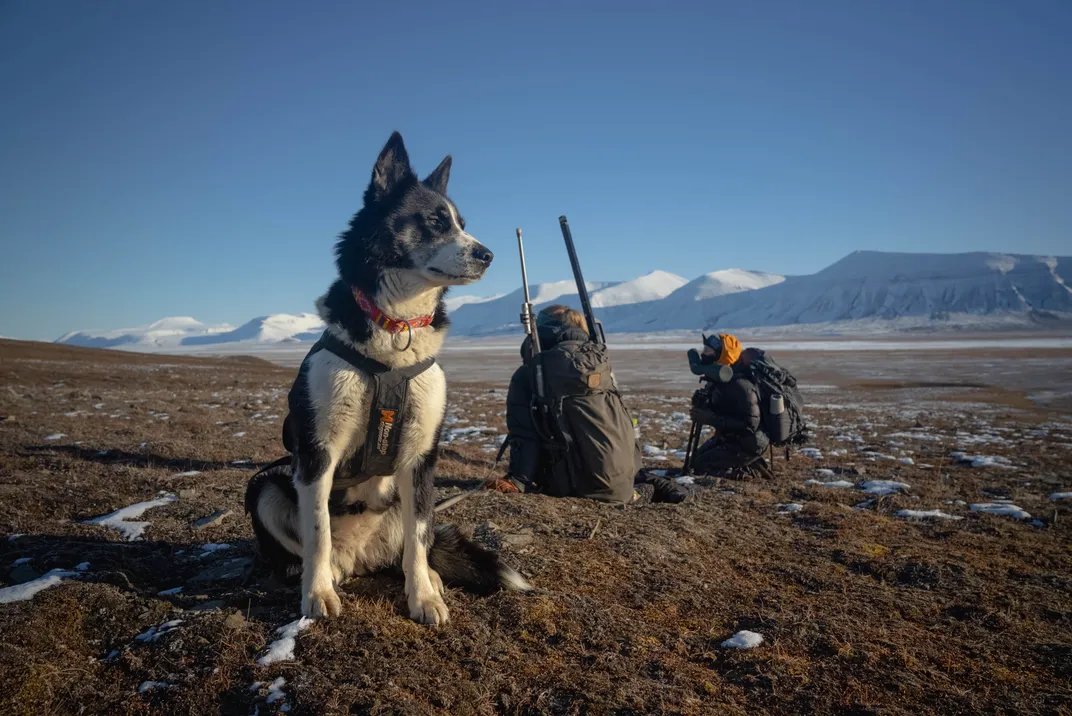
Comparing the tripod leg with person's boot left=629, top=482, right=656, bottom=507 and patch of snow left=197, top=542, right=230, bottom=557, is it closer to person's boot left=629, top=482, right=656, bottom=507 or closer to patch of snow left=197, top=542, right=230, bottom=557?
person's boot left=629, top=482, right=656, bottom=507

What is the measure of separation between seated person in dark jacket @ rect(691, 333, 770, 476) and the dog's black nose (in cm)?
526

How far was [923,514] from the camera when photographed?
6430 mm

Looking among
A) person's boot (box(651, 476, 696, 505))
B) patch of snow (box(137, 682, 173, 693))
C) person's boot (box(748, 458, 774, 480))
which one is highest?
patch of snow (box(137, 682, 173, 693))

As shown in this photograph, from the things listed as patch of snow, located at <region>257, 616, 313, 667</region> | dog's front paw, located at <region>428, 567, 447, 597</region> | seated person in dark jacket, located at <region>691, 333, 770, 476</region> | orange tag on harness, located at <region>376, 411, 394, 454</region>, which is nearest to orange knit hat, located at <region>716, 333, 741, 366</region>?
seated person in dark jacket, located at <region>691, 333, 770, 476</region>

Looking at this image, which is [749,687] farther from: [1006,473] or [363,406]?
[1006,473]

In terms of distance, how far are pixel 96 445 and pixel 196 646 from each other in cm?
758

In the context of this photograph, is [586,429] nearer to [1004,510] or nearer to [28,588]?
[28,588]

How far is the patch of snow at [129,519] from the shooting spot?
15.8 ft

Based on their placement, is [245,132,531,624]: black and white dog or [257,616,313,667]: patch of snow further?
[245,132,531,624]: black and white dog

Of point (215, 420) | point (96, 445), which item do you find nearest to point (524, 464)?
point (96, 445)

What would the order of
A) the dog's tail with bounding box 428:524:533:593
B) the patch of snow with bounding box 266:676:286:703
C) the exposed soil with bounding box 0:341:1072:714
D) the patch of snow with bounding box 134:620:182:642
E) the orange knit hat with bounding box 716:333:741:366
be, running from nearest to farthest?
the patch of snow with bounding box 266:676:286:703 < the exposed soil with bounding box 0:341:1072:714 < the patch of snow with bounding box 134:620:182:642 < the dog's tail with bounding box 428:524:533:593 < the orange knit hat with bounding box 716:333:741:366

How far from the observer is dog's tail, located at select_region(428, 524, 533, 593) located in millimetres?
3781

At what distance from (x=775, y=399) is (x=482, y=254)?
593 centimetres

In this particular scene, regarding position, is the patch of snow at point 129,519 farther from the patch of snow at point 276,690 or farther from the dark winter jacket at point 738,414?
the dark winter jacket at point 738,414
